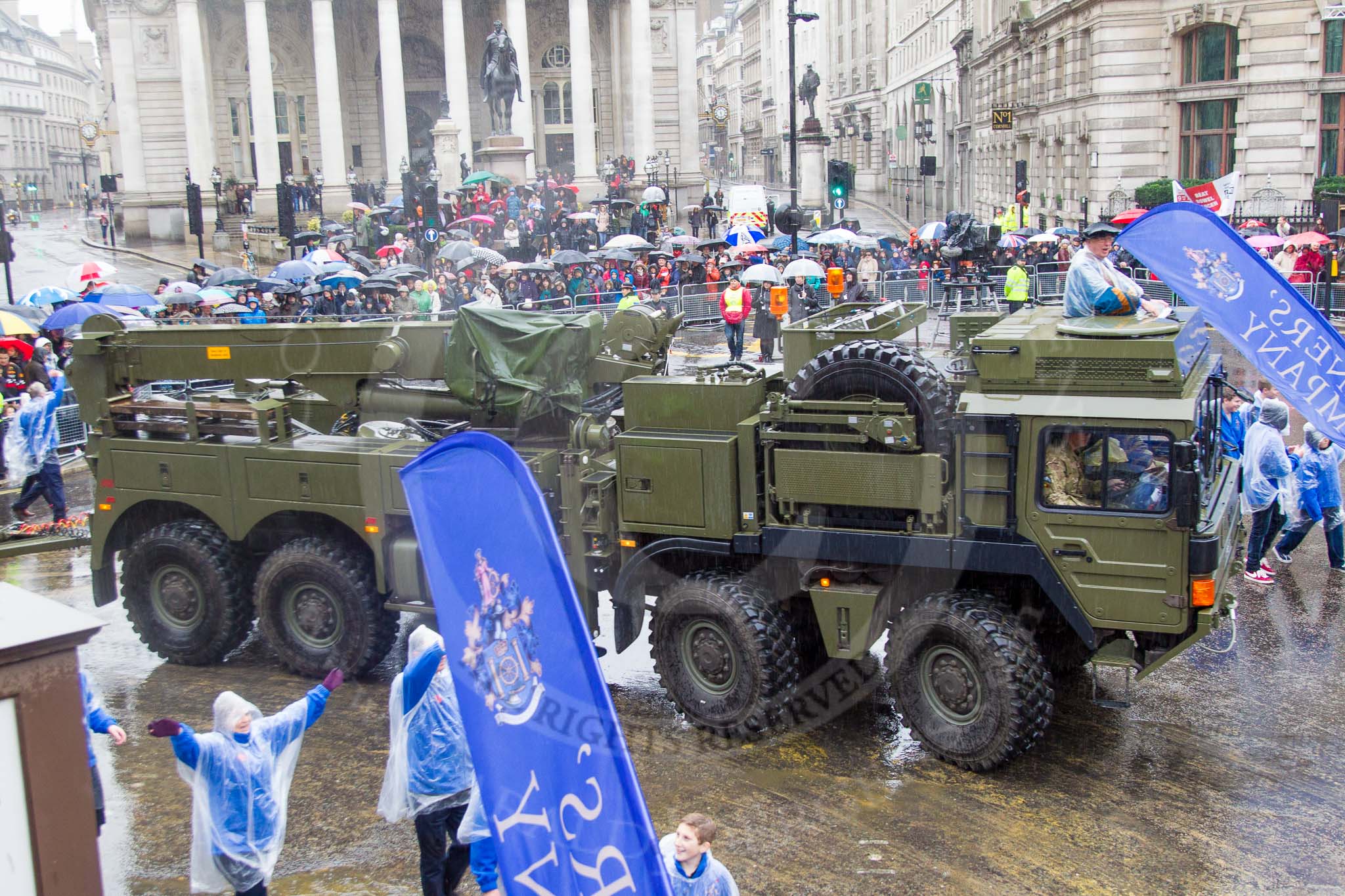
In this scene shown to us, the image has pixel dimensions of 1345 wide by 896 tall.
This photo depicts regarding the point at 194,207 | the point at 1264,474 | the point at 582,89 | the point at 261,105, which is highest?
the point at 582,89

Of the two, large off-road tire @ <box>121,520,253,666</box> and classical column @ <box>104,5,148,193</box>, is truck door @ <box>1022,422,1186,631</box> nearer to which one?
large off-road tire @ <box>121,520,253,666</box>

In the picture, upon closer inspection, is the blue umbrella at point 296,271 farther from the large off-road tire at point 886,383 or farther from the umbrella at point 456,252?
the large off-road tire at point 886,383

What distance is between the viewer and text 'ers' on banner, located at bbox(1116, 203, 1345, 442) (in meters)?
8.95

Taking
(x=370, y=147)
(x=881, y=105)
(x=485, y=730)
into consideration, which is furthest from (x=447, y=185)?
(x=881, y=105)

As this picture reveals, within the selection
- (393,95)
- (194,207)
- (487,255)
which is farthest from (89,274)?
(393,95)

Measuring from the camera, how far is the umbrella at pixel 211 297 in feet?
81.7

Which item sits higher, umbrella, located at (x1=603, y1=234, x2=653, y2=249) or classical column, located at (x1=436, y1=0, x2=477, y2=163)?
classical column, located at (x1=436, y1=0, x2=477, y2=163)

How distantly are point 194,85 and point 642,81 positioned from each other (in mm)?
20105

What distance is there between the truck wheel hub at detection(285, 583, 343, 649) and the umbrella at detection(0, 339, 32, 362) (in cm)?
1182

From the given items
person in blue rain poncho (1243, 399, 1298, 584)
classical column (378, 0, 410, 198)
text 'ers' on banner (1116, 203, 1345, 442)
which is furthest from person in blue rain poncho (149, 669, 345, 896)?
classical column (378, 0, 410, 198)

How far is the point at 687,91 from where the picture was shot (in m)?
65.1

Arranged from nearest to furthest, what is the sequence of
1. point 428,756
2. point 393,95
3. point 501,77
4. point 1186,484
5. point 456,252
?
point 428,756 < point 1186,484 < point 456,252 < point 501,77 < point 393,95

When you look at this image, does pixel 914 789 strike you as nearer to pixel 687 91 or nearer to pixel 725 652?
pixel 725 652

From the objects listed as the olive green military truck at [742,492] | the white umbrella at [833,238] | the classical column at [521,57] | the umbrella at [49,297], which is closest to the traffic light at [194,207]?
the umbrella at [49,297]
